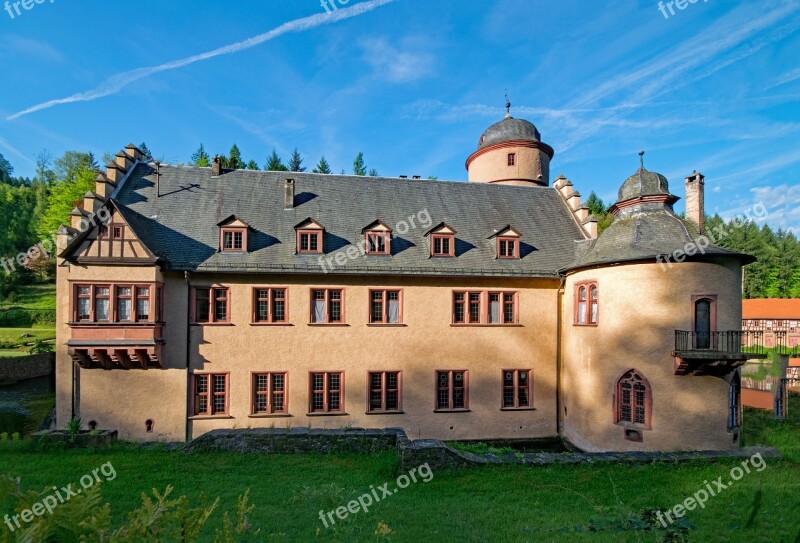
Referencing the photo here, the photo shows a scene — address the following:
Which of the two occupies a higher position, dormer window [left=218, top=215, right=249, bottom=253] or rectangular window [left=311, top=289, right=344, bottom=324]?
dormer window [left=218, top=215, right=249, bottom=253]

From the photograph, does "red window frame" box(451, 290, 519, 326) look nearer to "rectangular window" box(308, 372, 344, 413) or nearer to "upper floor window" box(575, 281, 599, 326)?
"upper floor window" box(575, 281, 599, 326)

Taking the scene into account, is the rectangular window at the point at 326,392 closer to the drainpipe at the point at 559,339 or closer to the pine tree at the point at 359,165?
the drainpipe at the point at 559,339

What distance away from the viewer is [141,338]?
572 inches

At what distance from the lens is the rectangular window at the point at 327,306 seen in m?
16.3

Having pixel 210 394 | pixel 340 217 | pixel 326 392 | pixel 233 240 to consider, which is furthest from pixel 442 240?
pixel 210 394

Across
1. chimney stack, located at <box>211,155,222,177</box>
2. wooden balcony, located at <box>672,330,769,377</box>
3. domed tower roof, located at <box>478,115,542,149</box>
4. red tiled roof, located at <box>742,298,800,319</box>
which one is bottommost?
red tiled roof, located at <box>742,298,800,319</box>

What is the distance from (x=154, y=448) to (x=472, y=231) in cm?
1490

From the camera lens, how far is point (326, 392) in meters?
16.2

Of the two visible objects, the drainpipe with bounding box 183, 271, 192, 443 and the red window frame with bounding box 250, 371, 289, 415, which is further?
the red window frame with bounding box 250, 371, 289, 415

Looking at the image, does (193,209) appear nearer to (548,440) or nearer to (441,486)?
(441,486)

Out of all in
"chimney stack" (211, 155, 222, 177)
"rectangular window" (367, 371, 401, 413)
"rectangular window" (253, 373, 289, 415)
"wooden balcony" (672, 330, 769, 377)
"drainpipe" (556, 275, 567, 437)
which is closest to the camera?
"wooden balcony" (672, 330, 769, 377)

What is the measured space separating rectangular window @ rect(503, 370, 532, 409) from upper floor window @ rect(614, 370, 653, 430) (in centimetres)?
358

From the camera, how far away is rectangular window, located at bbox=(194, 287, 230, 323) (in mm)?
15680

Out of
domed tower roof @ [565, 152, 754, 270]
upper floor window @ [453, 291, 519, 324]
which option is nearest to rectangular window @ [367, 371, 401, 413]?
upper floor window @ [453, 291, 519, 324]
